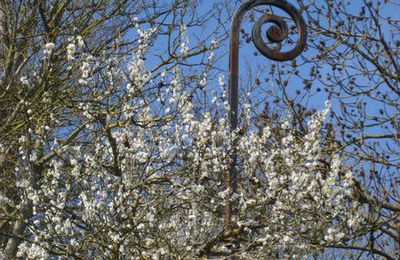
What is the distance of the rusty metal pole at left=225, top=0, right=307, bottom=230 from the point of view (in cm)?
400

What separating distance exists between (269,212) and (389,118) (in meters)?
3.33

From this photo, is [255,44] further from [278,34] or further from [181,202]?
[181,202]

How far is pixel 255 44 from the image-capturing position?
4375mm

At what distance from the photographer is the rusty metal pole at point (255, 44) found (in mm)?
3998

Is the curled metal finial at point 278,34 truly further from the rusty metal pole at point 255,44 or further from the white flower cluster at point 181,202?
the white flower cluster at point 181,202

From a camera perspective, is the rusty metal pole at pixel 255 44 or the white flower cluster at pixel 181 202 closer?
the rusty metal pole at pixel 255 44

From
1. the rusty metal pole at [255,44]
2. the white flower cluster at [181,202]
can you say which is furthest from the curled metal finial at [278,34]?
the white flower cluster at [181,202]

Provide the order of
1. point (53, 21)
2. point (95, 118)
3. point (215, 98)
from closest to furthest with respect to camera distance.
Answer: point (95, 118) < point (215, 98) < point (53, 21)

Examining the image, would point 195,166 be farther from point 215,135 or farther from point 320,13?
point 320,13

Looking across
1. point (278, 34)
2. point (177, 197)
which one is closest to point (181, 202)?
point (177, 197)

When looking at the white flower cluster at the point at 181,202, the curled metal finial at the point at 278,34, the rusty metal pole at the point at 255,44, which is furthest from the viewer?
the white flower cluster at the point at 181,202

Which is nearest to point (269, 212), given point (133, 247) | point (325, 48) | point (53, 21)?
point (133, 247)

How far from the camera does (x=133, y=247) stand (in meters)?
5.07

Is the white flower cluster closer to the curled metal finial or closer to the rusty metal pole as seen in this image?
the rusty metal pole
